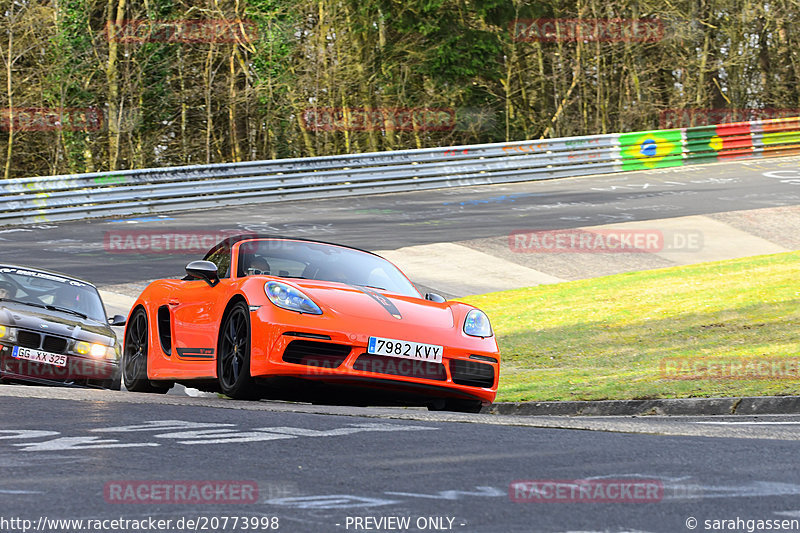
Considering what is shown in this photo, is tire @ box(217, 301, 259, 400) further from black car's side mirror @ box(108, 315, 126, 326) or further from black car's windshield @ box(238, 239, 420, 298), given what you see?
black car's side mirror @ box(108, 315, 126, 326)

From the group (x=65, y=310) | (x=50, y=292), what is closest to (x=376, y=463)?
(x=65, y=310)

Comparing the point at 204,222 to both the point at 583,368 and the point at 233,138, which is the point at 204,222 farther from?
the point at 583,368

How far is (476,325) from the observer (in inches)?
333

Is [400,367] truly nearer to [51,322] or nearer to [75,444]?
[75,444]

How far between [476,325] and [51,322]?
15.0 ft

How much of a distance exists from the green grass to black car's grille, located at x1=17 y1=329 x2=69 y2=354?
424 cm

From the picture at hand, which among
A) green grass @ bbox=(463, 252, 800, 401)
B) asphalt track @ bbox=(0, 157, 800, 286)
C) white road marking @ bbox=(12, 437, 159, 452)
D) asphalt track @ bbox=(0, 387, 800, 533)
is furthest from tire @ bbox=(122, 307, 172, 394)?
asphalt track @ bbox=(0, 157, 800, 286)

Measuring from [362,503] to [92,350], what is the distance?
24.3ft

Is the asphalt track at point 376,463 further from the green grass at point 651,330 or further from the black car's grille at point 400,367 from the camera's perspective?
the green grass at point 651,330

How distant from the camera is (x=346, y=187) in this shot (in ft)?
92.6

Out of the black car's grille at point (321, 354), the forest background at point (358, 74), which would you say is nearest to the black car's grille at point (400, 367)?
the black car's grille at point (321, 354)

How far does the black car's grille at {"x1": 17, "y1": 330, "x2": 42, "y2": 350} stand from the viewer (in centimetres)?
1033

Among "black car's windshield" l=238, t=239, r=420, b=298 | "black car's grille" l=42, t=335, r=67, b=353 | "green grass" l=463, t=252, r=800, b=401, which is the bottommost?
"green grass" l=463, t=252, r=800, b=401

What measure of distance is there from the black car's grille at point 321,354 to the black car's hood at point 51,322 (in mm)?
3905
